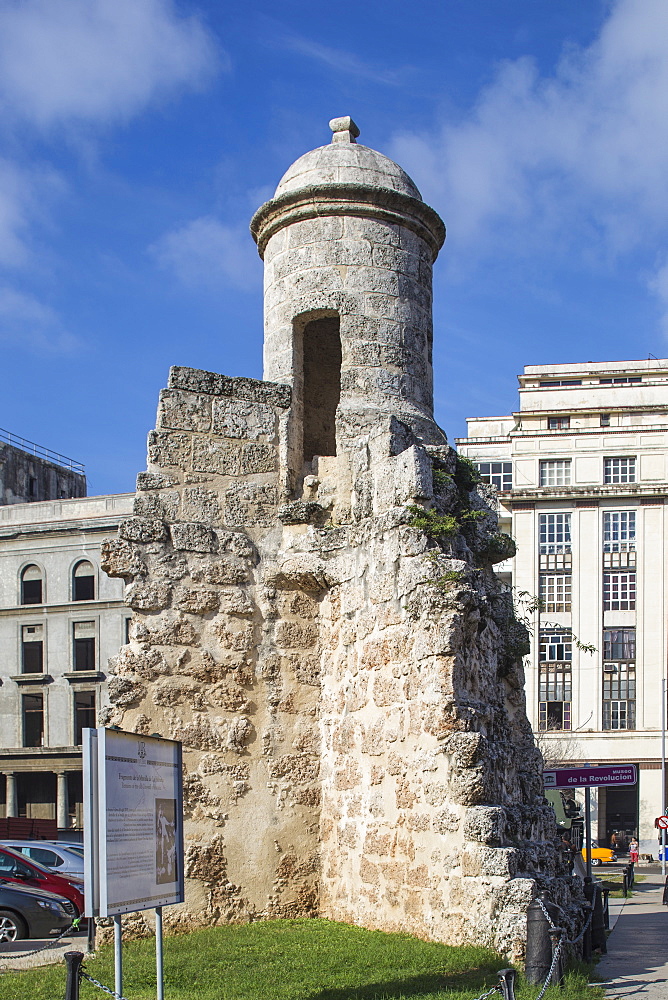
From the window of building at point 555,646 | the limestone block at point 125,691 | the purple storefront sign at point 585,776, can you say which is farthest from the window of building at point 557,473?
the limestone block at point 125,691

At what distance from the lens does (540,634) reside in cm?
3953

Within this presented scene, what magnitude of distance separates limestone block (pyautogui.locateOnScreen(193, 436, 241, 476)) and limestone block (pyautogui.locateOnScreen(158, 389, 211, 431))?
0.14m

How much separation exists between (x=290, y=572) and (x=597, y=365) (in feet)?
134

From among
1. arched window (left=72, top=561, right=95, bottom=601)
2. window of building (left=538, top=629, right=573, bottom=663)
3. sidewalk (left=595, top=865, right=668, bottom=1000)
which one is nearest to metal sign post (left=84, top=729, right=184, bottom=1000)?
sidewalk (left=595, top=865, right=668, bottom=1000)

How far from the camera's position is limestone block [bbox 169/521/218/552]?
9.77 m

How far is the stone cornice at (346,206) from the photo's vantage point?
35.0 feet

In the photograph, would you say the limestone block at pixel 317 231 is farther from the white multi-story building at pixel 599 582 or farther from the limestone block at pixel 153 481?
the white multi-story building at pixel 599 582

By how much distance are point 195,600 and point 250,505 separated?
1.03 metres

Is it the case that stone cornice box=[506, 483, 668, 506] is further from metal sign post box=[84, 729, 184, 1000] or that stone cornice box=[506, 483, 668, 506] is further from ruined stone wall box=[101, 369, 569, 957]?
metal sign post box=[84, 729, 184, 1000]

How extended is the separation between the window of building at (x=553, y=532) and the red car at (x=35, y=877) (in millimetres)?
29614

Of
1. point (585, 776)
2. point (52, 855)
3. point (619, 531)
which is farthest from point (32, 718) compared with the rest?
point (585, 776)

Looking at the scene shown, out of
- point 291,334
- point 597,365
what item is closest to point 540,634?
point 597,365

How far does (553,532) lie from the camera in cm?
4069

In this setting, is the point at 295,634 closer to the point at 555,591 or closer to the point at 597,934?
the point at 597,934
